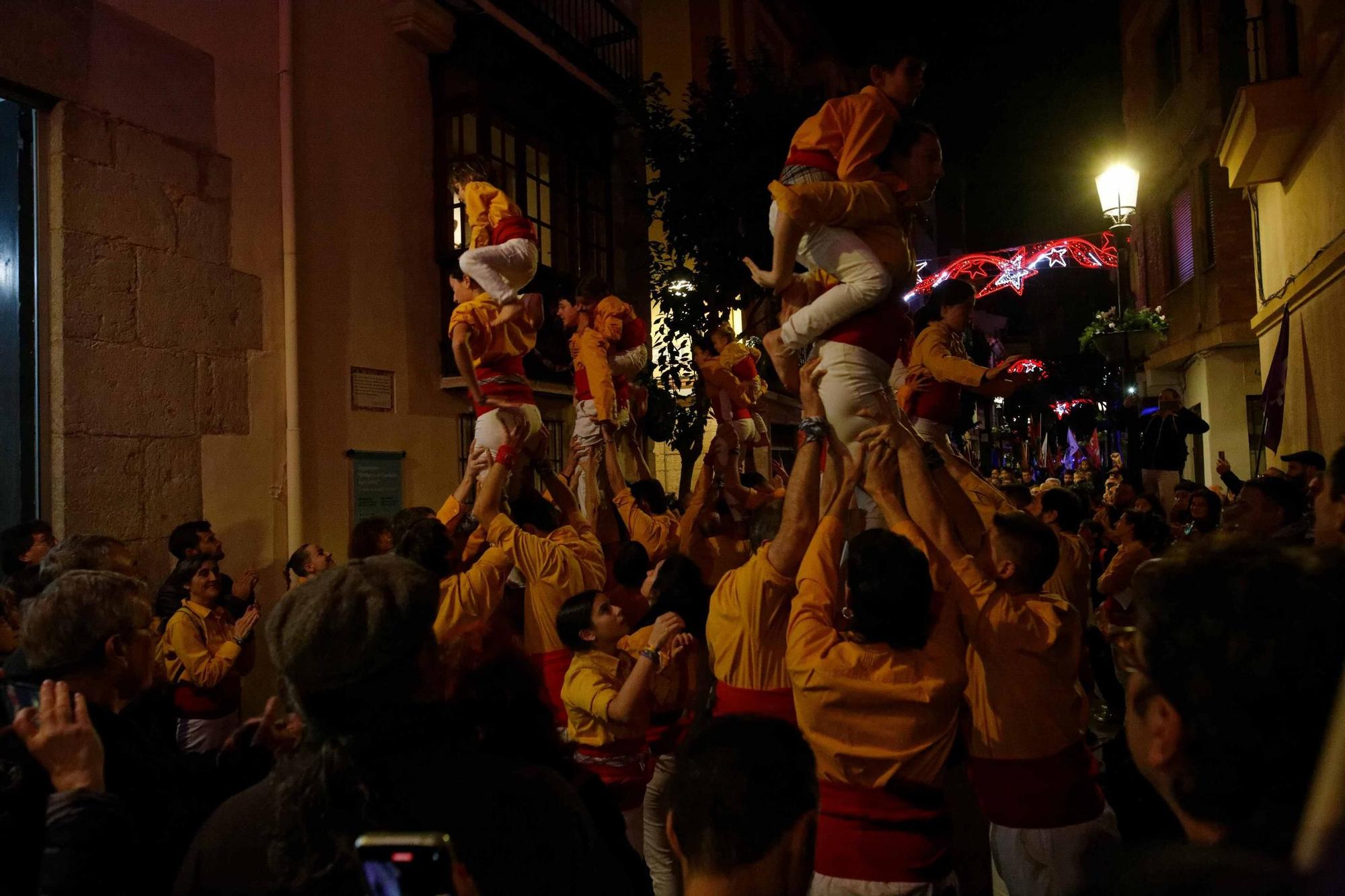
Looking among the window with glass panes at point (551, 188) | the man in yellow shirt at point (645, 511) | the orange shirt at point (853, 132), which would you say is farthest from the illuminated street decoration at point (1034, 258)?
the orange shirt at point (853, 132)

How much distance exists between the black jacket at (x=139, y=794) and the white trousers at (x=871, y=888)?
1.52 metres

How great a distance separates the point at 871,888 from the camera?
2564mm

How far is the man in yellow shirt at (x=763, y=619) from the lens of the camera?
125 inches

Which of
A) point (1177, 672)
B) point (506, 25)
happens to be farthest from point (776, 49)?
point (1177, 672)

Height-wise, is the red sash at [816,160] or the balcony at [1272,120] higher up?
the balcony at [1272,120]

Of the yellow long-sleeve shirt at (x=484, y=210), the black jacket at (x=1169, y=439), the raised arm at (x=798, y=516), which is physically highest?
the yellow long-sleeve shirt at (x=484, y=210)

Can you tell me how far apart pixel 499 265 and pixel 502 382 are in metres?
0.75

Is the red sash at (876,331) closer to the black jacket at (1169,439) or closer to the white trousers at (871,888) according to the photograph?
the white trousers at (871,888)

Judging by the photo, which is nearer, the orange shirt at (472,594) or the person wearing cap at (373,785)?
the person wearing cap at (373,785)

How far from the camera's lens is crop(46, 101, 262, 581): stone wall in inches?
261

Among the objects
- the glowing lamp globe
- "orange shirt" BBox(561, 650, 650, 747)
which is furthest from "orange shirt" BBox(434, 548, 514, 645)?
the glowing lamp globe

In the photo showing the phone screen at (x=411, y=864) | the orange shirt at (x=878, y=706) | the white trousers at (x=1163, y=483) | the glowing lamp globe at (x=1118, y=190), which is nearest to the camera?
the phone screen at (x=411, y=864)

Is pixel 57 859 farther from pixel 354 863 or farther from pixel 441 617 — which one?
pixel 441 617

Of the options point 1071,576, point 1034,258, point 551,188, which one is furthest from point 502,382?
point 1034,258
